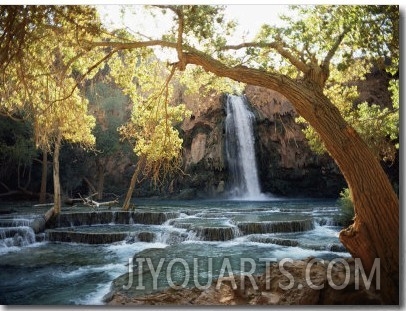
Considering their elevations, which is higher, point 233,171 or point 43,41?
point 43,41

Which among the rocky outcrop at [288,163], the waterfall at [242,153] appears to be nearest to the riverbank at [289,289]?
the rocky outcrop at [288,163]

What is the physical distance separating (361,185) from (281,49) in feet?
5.39

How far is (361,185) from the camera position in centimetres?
313

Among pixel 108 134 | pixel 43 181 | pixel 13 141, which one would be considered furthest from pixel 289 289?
pixel 108 134

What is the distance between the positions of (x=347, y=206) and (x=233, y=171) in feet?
27.8

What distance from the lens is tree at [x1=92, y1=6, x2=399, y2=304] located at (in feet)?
10.3

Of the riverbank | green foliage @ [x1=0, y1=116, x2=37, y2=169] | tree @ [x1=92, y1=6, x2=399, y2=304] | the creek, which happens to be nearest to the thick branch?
tree @ [x1=92, y1=6, x2=399, y2=304]

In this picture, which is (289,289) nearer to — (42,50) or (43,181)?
(42,50)

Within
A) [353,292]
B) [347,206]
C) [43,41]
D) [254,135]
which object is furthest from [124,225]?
[254,135]

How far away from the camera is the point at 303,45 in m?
4.15

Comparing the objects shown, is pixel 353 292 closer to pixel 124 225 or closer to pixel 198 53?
pixel 198 53

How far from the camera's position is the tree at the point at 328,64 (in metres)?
3.14

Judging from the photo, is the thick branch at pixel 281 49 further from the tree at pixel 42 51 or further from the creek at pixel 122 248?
the creek at pixel 122 248

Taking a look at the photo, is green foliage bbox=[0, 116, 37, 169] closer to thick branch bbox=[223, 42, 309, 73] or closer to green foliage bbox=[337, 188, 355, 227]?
thick branch bbox=[223, 42, 309, 73]
